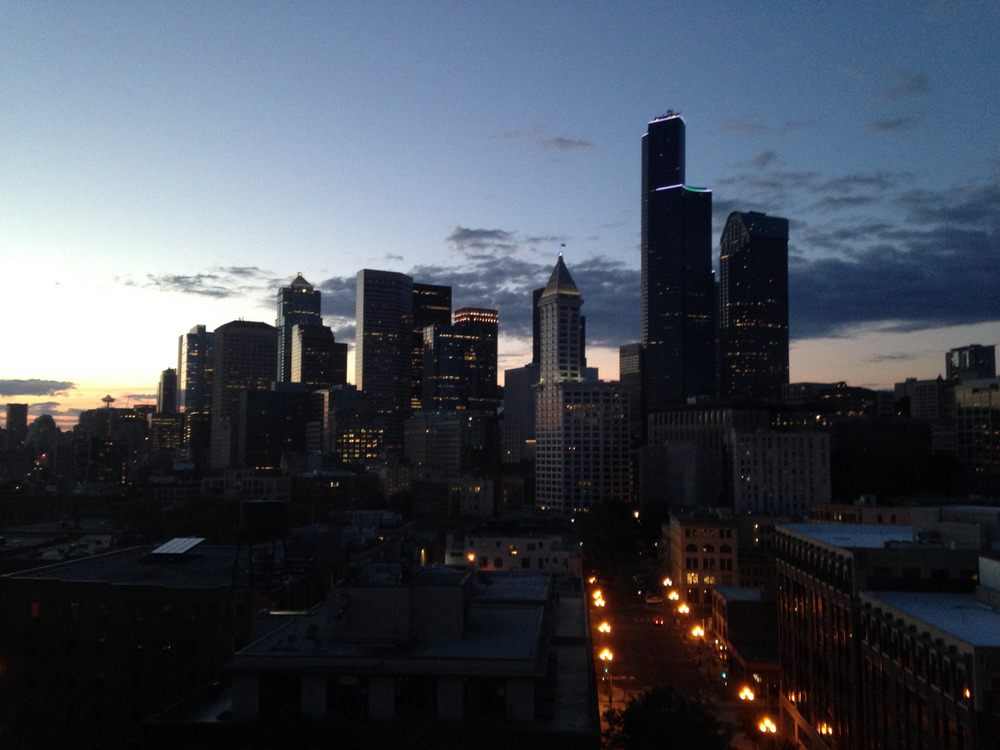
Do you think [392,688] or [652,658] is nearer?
[392,688]

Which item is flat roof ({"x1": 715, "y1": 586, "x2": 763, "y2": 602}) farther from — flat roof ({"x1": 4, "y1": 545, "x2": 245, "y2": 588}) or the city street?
flat roof ({"x1": 4, "y1": 545, "x2": 245, "y2": 588})

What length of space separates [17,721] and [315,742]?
33.9m

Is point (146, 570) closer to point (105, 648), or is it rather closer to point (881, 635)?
point (105, 648)

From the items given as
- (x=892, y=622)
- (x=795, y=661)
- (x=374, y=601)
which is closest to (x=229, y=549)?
(x=374, y=601)

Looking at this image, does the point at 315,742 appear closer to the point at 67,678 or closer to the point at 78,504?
the point at 67,678

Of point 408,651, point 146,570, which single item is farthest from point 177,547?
point 408,651

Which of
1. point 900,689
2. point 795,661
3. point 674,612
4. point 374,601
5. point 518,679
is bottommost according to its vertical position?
point 674,612

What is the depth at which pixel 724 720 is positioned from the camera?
67.1m

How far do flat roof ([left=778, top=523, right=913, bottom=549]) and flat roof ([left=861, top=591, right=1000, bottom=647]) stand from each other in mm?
7197

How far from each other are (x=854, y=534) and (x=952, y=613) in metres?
21.6

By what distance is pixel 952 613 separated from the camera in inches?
1656

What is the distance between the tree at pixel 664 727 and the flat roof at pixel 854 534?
18431 mm

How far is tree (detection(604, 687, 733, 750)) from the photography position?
39594 mm

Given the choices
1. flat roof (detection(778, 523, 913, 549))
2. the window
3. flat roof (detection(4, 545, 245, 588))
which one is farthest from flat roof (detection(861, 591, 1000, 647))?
flat roof (detection(4, 545, 245, 588))
